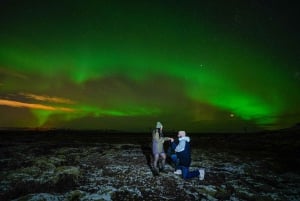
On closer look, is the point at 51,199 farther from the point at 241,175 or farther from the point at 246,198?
the point at 241,175

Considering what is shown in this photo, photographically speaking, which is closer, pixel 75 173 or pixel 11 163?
pixel 75 173

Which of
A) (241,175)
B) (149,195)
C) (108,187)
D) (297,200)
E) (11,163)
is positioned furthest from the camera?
(11,163)

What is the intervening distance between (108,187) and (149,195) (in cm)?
284

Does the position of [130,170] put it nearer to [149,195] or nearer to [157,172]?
[157,172]

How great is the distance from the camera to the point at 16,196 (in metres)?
12.4

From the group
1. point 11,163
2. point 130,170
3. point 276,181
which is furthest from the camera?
point 11,163

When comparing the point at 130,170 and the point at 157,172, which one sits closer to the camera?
the point at 157,172

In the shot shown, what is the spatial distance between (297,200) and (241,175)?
5.66 m

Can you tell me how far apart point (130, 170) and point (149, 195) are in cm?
650

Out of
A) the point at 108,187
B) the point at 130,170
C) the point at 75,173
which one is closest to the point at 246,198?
the point at 108,187

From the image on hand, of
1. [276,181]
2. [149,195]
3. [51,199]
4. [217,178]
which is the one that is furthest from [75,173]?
[276,181]

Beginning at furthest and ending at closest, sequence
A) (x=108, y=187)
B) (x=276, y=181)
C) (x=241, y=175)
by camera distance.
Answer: (x=241, y=175) < (x=276, y=181) < (x=108, y=187)

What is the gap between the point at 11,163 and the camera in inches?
862

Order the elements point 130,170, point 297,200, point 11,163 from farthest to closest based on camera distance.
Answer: point 11,163
point 130,170
point 297,200
